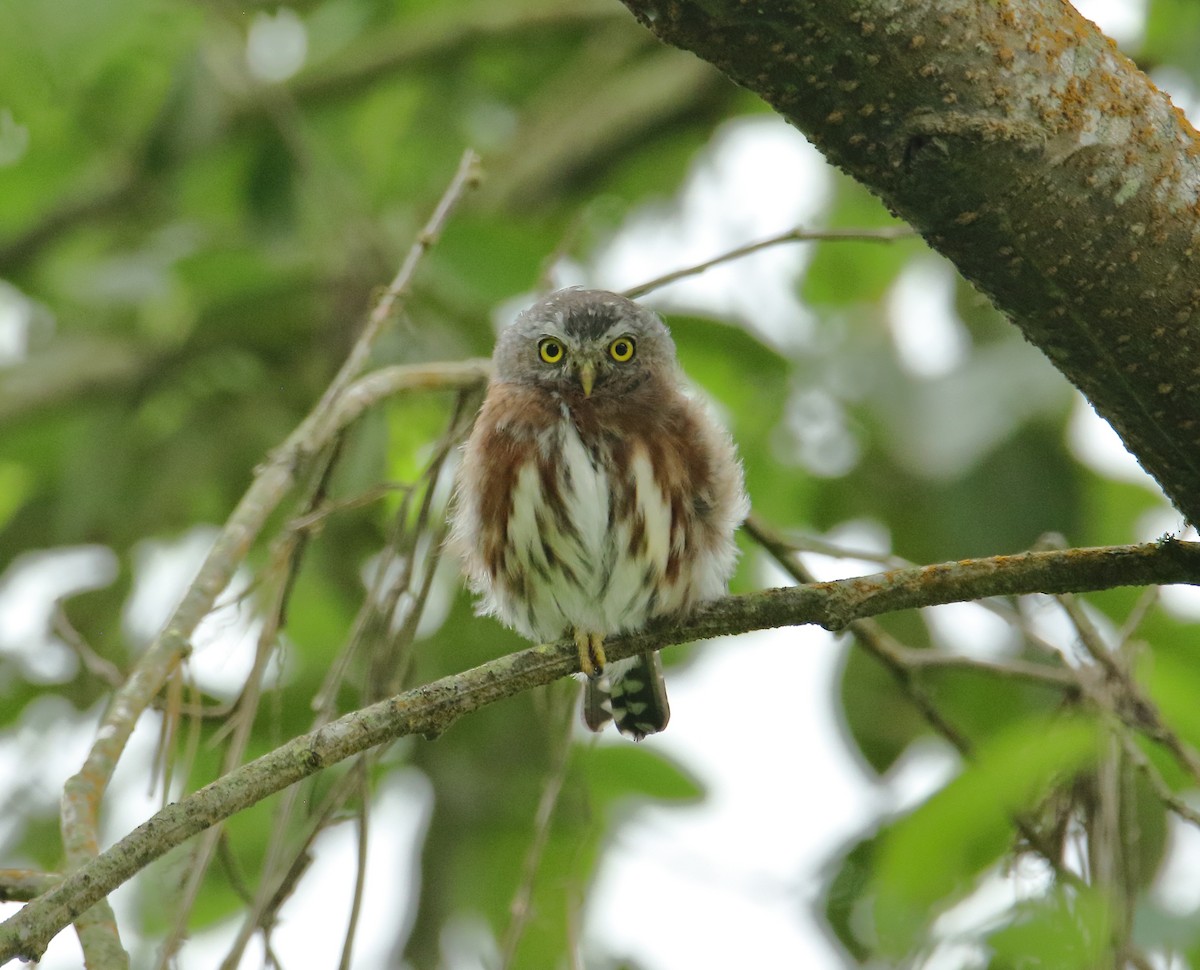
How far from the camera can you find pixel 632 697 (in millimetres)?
4441

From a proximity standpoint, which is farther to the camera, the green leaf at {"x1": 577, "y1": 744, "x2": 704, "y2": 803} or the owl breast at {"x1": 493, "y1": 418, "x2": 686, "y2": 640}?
the green leaf at {"x1": 577, "y1": 744, "x2": 704, "y2": 803}

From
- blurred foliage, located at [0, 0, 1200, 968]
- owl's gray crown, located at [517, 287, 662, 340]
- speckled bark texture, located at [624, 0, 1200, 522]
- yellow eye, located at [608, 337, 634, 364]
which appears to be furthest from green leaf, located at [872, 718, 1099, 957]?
owl's gray crown, located at [517, 287, 662, 340]

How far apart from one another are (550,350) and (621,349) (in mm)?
224

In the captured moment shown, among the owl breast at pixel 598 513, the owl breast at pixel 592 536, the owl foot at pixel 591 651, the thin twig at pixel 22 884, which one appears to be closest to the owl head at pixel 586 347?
the owl breast at pixel 598 513

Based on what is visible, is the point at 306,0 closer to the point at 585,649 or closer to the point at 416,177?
the point at 416,177

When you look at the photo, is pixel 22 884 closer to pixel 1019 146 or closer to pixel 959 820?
pixel 959 820

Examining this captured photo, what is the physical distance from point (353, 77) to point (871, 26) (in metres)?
5.17

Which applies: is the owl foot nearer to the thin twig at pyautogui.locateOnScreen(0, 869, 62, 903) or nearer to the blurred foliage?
the blurred foliage

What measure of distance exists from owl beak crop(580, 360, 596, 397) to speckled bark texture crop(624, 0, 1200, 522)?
6.41ft

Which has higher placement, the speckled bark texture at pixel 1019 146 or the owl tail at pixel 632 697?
the owl tail at pixel 632 697

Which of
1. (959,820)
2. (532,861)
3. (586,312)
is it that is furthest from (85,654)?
(959,820)

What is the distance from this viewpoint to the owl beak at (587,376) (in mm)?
4289

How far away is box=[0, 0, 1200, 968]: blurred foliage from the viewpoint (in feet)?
15.8

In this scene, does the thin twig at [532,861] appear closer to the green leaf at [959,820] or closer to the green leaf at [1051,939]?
the green leaf at [959,820]
